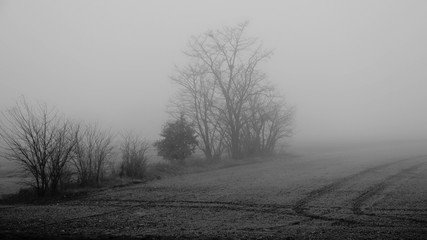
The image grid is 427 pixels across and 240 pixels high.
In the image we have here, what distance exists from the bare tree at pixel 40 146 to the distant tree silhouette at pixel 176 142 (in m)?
14.6

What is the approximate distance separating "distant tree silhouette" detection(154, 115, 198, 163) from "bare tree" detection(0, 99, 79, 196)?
1464 centimetres

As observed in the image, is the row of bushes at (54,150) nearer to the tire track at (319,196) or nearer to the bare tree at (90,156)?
the bare tree at (90,156)

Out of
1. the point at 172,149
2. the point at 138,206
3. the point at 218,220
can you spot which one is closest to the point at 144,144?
the point at 172,149

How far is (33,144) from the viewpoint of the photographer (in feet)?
55.0

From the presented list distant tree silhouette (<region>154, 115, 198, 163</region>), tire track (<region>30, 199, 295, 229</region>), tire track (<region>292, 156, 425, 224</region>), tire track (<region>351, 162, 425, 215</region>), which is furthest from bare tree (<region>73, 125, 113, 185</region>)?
tire track (<region>351, 162, 425, 215</region>)

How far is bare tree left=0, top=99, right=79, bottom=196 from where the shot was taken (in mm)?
16625

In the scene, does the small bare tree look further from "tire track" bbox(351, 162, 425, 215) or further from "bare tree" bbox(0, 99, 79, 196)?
"tire track" bbox(351, 162, 425, 215)

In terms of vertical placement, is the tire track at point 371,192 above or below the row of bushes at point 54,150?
below

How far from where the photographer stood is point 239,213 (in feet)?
38.5

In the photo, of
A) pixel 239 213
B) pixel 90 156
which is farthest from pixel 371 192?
pixel 90 156

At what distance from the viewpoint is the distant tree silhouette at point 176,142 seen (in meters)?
32.6

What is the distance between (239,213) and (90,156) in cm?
1151

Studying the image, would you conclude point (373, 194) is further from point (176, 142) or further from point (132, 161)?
point (176, 142)

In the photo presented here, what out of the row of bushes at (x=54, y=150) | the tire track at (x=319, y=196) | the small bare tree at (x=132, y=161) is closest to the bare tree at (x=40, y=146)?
the row of bushes at (x=54, y=150)
